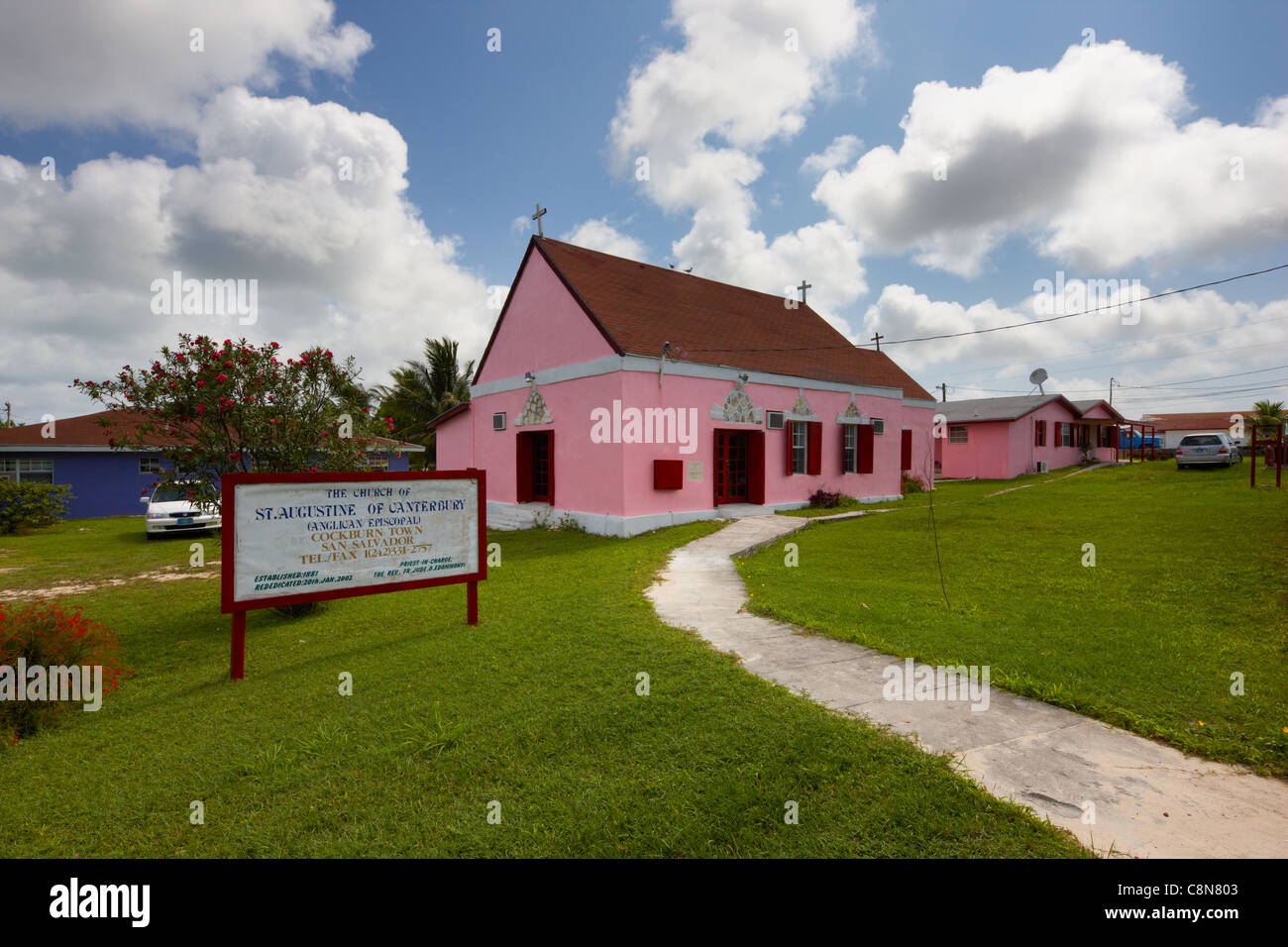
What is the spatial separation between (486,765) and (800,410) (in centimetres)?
1448

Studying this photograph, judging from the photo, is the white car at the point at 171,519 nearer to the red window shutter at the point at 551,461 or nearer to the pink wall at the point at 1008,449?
the red window shutter at the point at 551,461

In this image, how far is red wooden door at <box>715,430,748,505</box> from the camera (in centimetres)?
1491

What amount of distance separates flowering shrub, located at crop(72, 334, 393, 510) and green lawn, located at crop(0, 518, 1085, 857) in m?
2.42

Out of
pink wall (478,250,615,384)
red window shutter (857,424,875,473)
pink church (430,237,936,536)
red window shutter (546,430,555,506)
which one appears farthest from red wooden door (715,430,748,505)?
red window shutter (857,424,875,473)

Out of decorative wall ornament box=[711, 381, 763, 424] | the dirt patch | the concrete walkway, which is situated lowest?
the dirt patch

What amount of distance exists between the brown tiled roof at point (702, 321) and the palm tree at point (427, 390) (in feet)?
67.2

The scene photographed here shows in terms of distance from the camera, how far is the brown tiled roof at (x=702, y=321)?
46.3 ft

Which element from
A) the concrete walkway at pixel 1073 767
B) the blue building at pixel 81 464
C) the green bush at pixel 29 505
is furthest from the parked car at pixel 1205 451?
the green bush at pixel 29 505

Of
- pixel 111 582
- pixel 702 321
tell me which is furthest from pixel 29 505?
pixel 702 321

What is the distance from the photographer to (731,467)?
50.6 ft

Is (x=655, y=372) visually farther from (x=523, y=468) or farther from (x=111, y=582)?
(x=111, y=582)

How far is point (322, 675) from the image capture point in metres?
5.18

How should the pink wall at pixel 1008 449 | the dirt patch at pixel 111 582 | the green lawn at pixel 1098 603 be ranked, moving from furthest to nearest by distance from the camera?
1. the pink wall at pixel 1008 449
2. the dirt patch at pixel 111 582
3. the green lawn at pixel 1098 603

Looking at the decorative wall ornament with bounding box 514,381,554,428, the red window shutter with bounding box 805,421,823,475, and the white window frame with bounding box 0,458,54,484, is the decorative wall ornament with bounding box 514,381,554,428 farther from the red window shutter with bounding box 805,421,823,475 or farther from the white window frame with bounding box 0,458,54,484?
the white window frame with bounding box 0,458,54,484
